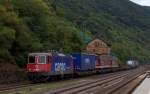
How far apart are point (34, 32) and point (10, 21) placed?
10708 millimetres

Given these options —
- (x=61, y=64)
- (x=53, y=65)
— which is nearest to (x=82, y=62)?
(x=61, y=64)

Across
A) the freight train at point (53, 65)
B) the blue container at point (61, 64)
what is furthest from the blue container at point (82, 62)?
the blue container at point (61, 64)

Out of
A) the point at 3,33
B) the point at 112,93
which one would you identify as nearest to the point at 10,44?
the point at 3,33

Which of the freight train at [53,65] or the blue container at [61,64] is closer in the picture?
the freight train at [53,65]

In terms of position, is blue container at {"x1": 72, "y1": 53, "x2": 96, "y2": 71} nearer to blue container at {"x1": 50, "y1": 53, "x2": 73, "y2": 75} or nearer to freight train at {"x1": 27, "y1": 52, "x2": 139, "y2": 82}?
freight train at {"x1": 27, "y1": 52, "x2": 139, "y2": 82}

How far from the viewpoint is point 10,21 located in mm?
60188

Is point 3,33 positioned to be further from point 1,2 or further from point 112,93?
point 112,93

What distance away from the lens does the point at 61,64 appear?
2079 inches

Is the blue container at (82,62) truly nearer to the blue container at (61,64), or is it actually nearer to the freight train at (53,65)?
the freight train at (53,65)

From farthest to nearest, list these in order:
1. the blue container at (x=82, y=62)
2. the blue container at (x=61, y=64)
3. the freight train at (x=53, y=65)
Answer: the blue container at (x=82, y=62) → the blue container at (x=61, y=64) → the freight train at (x=53, y=65)

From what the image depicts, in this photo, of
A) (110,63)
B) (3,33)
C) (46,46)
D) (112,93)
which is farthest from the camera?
(110,63)

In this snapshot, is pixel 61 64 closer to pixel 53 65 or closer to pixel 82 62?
pixel 53 65

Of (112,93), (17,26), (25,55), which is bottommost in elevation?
(112,93)

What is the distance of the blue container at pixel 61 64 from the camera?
49.6 meters
